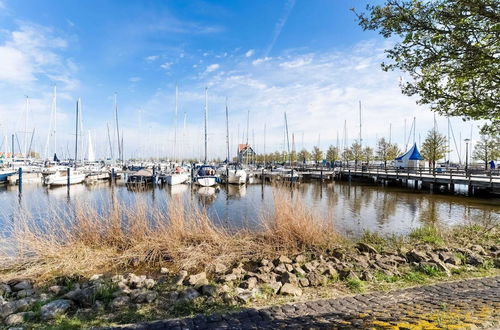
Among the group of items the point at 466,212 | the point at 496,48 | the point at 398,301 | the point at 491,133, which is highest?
the point at 496,48

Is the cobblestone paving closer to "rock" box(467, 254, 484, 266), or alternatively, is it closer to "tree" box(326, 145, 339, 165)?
"rock" box(467, 254, 484, 266)

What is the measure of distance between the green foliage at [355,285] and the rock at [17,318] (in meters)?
5.69

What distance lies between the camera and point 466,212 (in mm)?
18641

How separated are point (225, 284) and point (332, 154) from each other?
60602 millimetres

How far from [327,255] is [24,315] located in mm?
6867

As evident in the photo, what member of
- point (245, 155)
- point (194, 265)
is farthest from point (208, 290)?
point (245, 155)

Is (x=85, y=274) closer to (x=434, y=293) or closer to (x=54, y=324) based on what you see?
(x=54, y=324)

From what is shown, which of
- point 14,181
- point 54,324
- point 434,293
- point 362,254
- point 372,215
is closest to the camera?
point 54,324

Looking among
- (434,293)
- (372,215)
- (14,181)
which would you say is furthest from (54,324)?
(14,181)

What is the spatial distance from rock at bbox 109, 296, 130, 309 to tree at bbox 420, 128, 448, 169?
43363 mm

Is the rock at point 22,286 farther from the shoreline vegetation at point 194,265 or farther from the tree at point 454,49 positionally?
the tree at point 454,49

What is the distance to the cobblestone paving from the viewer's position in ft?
12.5

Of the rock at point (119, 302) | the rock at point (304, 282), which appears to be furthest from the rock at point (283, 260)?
the rock at point (119, 302)

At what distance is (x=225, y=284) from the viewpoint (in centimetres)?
595
